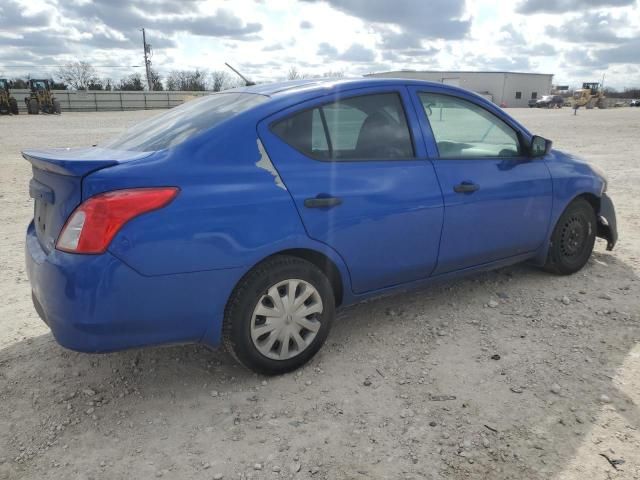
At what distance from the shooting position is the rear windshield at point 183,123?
2.88m

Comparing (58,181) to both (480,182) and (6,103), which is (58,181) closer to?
(480,182)

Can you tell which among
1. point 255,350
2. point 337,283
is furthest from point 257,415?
point 337,283

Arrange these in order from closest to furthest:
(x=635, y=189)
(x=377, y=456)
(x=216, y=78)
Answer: (x=377, y=456) → (x=635, y=189) → (x=216, y=78)

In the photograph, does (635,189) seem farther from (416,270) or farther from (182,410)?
(182,410)

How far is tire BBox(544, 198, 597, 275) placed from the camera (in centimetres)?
438

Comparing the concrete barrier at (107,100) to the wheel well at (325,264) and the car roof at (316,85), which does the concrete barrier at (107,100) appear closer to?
the car roof at (316,85)

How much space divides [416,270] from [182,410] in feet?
5.58

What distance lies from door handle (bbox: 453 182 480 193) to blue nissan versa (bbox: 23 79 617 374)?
1 cm

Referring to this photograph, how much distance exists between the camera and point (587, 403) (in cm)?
275

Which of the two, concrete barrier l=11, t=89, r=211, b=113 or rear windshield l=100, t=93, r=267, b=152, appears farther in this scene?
concrete barrier l=11, t=89, r=211, b=113

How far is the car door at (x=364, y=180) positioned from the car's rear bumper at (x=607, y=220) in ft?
7.03

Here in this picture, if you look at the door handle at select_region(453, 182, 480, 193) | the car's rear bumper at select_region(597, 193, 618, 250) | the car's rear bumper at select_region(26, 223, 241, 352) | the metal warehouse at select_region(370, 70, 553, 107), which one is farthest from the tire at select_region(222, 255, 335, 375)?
the metal warehouse at select_region(370, 70, 553, 107)

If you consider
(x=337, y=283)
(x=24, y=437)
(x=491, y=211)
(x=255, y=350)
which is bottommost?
(x=24, y=437)

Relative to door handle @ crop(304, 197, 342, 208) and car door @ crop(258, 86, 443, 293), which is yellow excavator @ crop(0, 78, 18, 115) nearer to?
car door @ crop(258, 86, 443, 293)
